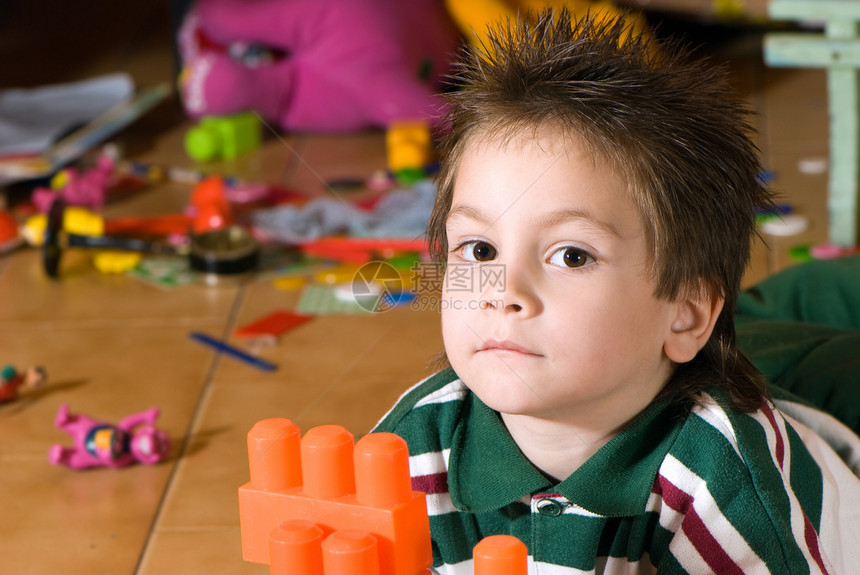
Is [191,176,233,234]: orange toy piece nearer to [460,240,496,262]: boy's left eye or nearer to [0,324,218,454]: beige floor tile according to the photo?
[0,324,218,454]: beige floor tile

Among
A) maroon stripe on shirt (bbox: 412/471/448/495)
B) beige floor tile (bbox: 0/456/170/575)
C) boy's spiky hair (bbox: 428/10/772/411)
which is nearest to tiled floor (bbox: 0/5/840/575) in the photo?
beige floor tile (bbox: 0/456/170/575)

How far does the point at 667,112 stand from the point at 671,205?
1.9 inches

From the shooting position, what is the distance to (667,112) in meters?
0.53

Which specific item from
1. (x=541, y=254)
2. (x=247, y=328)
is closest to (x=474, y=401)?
(x=541, y=254)

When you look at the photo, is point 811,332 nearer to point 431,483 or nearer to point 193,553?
point 431,483

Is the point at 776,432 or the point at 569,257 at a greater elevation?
the point at 569,257

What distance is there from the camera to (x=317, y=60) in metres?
1.77

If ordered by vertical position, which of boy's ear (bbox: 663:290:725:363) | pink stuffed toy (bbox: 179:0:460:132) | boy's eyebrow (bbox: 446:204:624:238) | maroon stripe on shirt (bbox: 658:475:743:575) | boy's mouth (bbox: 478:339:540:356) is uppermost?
pink stuffed toy (bbox: 179:0:460:132)

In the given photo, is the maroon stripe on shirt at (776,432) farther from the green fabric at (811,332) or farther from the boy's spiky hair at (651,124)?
the green fabric at (811,332)

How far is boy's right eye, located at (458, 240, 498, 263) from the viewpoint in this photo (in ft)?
1.76

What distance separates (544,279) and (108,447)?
47 cm

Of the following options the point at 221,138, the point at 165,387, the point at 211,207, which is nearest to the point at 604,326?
the point at 165,387

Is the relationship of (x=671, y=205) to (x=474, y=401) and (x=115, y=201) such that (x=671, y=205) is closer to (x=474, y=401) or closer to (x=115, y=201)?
(x=474, y=401)

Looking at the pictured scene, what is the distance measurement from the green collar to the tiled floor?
134mm
